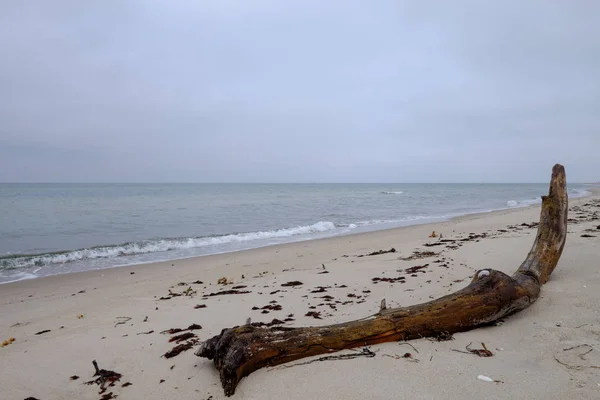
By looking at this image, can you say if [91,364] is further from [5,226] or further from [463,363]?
[5,226]

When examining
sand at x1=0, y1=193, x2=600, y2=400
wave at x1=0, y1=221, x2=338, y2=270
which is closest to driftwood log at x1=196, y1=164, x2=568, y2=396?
sand at x1=0, y1=193, x2=600, y2=400

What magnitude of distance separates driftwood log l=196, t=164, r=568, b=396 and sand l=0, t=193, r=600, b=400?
10cm

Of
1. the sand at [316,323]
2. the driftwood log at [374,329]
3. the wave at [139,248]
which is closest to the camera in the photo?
the sand at [316,323]

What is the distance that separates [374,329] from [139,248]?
458 inches

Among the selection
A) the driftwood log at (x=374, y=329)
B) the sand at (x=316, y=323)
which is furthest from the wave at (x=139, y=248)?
the driftwood log at (x=374, y=329)

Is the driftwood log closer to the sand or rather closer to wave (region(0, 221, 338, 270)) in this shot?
the sand

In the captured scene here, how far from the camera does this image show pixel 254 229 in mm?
17484

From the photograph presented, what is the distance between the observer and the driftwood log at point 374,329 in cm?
271

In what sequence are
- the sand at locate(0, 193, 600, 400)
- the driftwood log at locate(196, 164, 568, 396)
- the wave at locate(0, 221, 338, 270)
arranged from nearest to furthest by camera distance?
the sand at locate(0, 193, 600, 400)
the driftwood log at locate(196, 164, 568, 396)
the wave at locate(0, 221, 338, 270)

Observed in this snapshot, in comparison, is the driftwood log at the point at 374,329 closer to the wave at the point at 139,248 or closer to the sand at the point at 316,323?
the sand at the point at 316,323

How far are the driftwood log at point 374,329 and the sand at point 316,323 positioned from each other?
95 mm

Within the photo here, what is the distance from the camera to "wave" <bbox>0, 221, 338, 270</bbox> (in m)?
10.6

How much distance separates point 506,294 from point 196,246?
11.9 metres

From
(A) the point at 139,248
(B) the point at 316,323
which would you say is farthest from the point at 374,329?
(A) the point at 139,248
